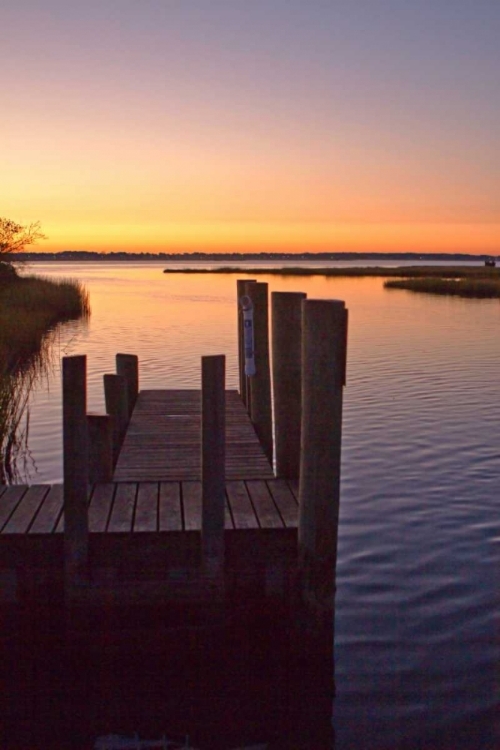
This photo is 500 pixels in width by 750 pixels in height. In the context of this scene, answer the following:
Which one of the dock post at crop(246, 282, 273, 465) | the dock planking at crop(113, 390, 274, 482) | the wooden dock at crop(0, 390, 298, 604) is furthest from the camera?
the dock post at crop(246, 282, 273, 465)

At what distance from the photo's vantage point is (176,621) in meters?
6.12

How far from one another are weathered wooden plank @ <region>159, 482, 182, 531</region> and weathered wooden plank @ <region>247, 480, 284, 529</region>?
1.97ft

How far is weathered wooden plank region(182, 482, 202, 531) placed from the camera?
5930 mm

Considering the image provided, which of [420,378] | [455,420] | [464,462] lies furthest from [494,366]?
[464,462]

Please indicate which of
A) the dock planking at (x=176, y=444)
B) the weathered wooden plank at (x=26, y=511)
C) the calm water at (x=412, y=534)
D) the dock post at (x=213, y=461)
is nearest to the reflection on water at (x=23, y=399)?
the calm water at (x=412, y=534)

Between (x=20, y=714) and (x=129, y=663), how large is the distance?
2.85 ft

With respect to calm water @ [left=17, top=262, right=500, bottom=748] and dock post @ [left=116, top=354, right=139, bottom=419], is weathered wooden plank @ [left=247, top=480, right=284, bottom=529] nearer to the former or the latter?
calm water @ [left=17, top=262, right=500, bottom=748]

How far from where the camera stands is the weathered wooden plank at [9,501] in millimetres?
6109

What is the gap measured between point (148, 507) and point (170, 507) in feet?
0.57

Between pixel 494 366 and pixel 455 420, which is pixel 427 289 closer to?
pixel 494 366

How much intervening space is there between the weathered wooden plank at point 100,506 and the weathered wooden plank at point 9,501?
594 millimetres

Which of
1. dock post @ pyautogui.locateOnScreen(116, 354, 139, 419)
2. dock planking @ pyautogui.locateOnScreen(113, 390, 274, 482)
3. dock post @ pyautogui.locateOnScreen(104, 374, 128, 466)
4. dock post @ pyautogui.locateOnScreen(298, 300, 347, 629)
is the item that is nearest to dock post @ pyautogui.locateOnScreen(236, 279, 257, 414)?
dock planking @ pyautogui.locateOnScreen(113, 390, 274, 482)

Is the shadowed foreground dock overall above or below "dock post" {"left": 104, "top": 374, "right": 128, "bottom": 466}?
below

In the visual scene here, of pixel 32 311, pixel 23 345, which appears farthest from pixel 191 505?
pixel 32 311
